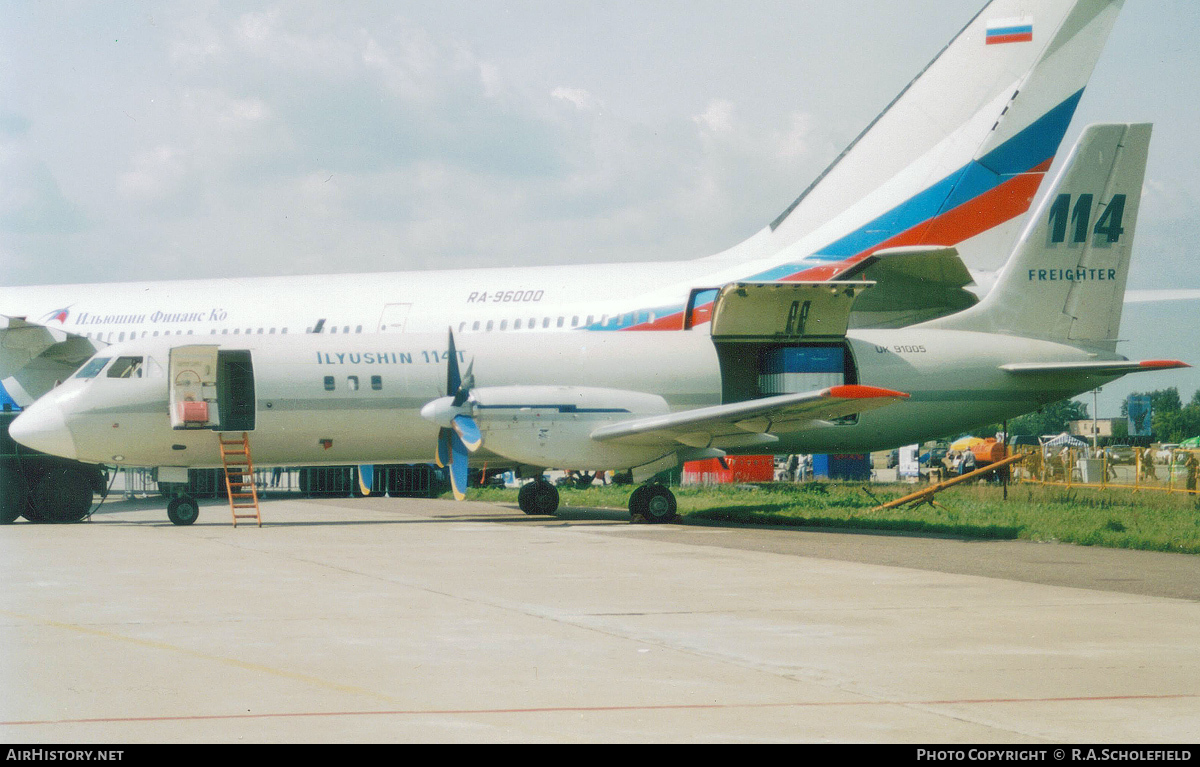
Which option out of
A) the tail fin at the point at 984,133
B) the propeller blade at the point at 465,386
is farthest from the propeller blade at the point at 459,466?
the tail fin at the point at 984,133

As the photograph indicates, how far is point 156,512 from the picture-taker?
26844 mm

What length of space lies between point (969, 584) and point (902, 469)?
5287cm

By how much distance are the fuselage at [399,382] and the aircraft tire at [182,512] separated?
0.85 metres

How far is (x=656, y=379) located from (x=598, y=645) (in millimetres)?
13841

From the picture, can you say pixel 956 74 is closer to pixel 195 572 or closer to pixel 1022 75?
pixel 1022 75

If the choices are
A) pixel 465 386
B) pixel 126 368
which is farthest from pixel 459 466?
pixel 126 368

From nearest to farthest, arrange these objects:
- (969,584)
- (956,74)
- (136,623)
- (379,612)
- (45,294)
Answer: (136,623) < (379,612) < (969,584) < (956,74) < (45,294)

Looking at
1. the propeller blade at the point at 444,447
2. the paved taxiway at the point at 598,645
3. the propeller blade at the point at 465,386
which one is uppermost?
the propeller blade at the point at 465,386

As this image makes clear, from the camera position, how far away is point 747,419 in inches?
806

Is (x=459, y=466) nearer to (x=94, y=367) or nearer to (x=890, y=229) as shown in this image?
(x=94, y=367)

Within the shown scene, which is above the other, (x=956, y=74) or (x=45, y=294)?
(x=956, y=74)

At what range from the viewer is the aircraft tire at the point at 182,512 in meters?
21.4

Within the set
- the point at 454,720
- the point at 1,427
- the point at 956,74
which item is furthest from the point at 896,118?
the point at 454,720

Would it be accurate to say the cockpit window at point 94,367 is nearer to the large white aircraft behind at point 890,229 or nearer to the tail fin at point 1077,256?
the large white aircraft behind at point 890,229
